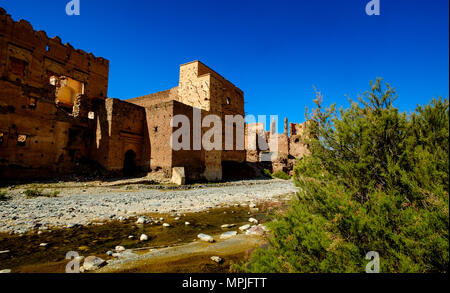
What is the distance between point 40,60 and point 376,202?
20865mm

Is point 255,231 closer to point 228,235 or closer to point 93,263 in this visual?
point 228,235

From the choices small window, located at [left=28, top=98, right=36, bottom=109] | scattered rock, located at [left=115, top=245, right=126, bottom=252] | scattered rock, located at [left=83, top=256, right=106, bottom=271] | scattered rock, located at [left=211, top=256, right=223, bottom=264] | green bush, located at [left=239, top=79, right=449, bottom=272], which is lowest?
A: scattered rock, located at [left=211, top=256, right=223, bottom=264]

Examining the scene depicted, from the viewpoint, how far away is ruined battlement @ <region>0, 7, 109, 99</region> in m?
13.8

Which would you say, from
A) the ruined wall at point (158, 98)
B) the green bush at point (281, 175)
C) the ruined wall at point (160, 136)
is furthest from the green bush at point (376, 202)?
the ruined wall at point (158, 98)

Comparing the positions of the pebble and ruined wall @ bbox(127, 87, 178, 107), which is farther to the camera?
ruined wall @ bbox(127, 87, 178, 107)

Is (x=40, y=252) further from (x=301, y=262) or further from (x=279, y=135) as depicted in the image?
(x=279, y=135)

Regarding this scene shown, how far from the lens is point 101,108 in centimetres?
1623

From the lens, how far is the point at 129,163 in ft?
57.3

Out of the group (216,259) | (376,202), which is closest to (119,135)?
(216,259)

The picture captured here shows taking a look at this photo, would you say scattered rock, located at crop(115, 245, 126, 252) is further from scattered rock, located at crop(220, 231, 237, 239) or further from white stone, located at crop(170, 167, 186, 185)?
white stone, located at crop(170, 167, 186, 185)

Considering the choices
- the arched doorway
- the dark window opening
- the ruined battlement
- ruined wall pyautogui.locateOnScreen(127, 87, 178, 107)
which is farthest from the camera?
ruined wall pyautogui.locateOnScreen(127, 87, 178, 107)

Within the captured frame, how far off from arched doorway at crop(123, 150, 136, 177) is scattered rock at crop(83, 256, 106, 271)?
1482 cm

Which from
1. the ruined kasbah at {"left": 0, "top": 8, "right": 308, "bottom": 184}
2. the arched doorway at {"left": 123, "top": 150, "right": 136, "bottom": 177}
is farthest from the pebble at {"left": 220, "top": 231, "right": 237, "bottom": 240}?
the arched doorway at {"left": 123, "top": 150, "right": 136, "bottom": 177}

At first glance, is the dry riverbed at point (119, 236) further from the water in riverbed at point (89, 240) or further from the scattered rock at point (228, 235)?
the scattered rock at point (228, 235)
